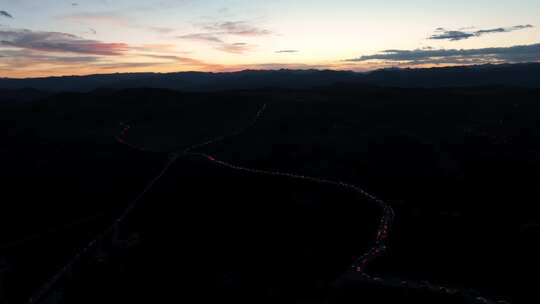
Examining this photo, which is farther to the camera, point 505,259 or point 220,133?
point 220,133

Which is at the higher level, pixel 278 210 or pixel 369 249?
pixel 278 210

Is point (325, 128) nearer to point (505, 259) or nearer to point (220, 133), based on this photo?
point (220, 133)

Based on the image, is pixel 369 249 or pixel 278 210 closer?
pixel 369 249

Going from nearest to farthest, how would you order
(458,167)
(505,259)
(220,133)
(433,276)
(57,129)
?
(433,276), (505,259), (458,167), (220,133), (57,129)

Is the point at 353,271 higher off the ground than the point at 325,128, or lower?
lower

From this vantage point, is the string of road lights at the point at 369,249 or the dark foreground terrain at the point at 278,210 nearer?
the string of road lights at the point at 369,249

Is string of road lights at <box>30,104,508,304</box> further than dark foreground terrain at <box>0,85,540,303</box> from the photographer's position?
No

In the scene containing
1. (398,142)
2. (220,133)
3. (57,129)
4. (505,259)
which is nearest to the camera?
(505,259)

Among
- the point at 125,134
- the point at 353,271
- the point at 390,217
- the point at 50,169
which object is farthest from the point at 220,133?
the point at 353,271
